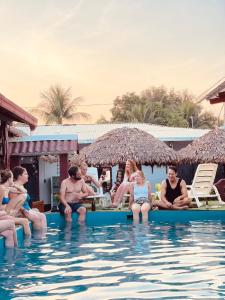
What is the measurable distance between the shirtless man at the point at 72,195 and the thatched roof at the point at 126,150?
7.49 meters

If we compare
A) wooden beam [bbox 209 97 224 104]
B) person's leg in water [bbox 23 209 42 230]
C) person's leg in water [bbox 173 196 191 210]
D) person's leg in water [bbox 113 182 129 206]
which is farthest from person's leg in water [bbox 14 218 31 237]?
wooden beam [bbox 209 97 224 104]

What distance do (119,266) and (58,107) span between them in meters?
42.7

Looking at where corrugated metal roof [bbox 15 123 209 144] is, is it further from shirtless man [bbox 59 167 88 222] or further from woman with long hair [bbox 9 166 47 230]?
woman with long hair [bbox 9 166 47 230]

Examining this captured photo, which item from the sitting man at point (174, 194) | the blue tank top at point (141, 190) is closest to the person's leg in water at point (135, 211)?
the blue tank top at point (141, 190)

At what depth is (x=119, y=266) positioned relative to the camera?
771 cm

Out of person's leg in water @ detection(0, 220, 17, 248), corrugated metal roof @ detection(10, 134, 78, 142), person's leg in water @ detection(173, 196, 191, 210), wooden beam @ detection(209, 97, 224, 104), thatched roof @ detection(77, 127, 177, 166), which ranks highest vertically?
wooden beam @ detection(209, 97, 224, 104)

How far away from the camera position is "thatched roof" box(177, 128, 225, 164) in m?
21.0

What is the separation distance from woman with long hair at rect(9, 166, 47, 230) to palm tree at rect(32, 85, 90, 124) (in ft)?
125

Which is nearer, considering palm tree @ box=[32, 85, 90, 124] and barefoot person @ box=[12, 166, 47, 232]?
barefoot person @ box=[12, 166, 47, 232]

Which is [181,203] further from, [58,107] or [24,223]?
[58,107]

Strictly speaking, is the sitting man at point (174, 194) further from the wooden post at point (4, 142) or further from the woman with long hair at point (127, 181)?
the wooden post at point (4, 142)

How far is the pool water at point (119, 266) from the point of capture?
6.19 meters

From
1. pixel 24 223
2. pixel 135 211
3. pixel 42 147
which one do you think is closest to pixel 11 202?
pixel 24 223

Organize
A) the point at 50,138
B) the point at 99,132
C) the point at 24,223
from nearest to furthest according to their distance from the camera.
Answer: the point at 24,223 < the point at 50,138 < the point at 99,132
